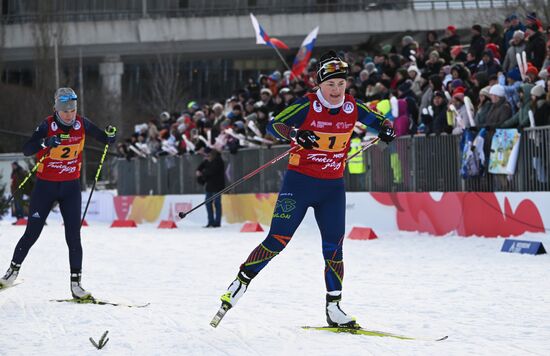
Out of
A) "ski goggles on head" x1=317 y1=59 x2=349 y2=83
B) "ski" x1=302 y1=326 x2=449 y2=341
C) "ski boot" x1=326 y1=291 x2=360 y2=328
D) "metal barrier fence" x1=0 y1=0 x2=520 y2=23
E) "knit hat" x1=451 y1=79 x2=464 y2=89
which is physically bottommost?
"ski" x1=302 y1=326 x2=449 y2=341

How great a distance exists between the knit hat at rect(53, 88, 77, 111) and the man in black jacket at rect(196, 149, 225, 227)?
43.4 feet

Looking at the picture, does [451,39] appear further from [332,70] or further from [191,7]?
[191,7]

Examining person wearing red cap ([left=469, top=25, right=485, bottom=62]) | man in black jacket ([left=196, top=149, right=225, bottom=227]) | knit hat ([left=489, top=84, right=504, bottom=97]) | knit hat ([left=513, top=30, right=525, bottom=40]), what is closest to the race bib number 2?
knit hat ([left=489, top=84, right=504, bottom=97])

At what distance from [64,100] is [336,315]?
376 cm

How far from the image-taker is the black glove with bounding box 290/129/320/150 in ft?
24.7

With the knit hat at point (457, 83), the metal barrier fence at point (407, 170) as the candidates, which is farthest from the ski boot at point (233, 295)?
the knit hat at point (457, 83)

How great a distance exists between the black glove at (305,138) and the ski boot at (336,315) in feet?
3.90

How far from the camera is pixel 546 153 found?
15227mm

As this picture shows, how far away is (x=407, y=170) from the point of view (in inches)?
739

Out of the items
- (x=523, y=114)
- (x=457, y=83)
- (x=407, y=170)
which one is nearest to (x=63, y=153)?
(x=523, y=114)

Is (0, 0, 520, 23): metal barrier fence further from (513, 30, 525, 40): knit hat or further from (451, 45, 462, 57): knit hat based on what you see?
(513, 30, 525, 40): knit hat

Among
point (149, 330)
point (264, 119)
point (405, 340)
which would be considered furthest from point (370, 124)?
point (264, 119)

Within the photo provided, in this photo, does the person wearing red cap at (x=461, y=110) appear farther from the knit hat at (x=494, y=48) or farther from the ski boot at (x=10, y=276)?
the ski boot at (x=10, y=276)

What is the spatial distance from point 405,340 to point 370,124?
180 cm
